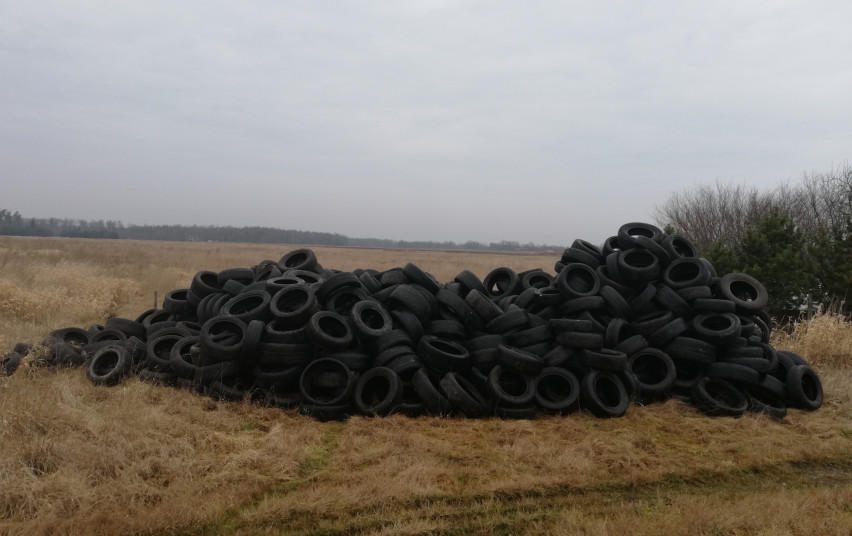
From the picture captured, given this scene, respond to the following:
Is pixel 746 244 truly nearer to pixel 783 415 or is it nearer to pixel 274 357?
pixel 783 415

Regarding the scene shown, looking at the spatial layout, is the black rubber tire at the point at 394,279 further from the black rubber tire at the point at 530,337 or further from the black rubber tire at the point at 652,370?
the black rubber tire at the point at 652,370

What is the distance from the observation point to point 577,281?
9.45 m

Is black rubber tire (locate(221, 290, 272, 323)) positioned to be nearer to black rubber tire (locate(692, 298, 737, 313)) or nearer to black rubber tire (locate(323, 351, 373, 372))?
black rubber tire (locate(323, 351, 373, 372))

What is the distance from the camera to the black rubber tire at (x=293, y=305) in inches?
318

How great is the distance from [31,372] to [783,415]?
10.7m

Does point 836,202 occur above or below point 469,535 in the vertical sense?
above

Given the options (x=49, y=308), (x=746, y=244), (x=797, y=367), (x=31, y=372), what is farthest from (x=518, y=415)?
(x=49, y=308)

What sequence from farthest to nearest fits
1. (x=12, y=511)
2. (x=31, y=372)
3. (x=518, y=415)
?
(x=31, y=372)
(x=518, y=415)
(x=12, y=511)

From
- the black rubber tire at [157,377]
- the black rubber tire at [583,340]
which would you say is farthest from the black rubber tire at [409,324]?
the black rubber tire at [157,377]

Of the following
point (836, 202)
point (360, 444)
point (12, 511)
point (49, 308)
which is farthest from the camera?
point (836, 202)

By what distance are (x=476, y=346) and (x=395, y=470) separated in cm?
308

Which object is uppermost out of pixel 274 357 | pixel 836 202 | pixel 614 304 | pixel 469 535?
pixel 836 202

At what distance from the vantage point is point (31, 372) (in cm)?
800

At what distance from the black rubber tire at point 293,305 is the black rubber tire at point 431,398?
6.64 feet
